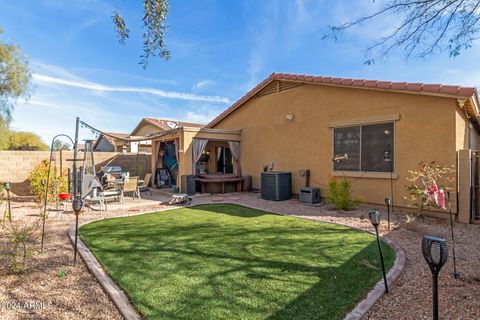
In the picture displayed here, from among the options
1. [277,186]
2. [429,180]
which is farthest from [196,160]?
[429,180]

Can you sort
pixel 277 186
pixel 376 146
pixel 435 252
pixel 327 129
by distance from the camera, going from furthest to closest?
pixel 277 186 → pixel 327 129 → pixel 376 146 → pixel 435 252

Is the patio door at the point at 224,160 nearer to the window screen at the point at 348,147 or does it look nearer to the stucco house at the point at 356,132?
the stucco house at the point at 356,132

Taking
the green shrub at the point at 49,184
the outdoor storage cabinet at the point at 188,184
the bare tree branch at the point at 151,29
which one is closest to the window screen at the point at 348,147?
the outdoor storage cabinet at the point at 188,184

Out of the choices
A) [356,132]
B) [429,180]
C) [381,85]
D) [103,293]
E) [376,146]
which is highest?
[381,85]

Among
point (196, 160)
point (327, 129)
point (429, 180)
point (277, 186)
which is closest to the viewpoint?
point (429, 180)

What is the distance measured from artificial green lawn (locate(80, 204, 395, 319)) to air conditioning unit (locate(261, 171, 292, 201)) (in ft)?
12.1

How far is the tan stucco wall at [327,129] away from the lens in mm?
7484

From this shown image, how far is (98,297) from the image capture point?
318 cm

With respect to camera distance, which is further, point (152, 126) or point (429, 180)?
point (152, 126)

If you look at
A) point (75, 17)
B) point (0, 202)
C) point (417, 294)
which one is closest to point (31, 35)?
point (75, 17)

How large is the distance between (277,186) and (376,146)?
378 cm

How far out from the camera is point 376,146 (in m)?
8.67

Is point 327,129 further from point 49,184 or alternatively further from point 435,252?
point 49,184

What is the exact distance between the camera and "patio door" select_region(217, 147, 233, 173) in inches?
629
